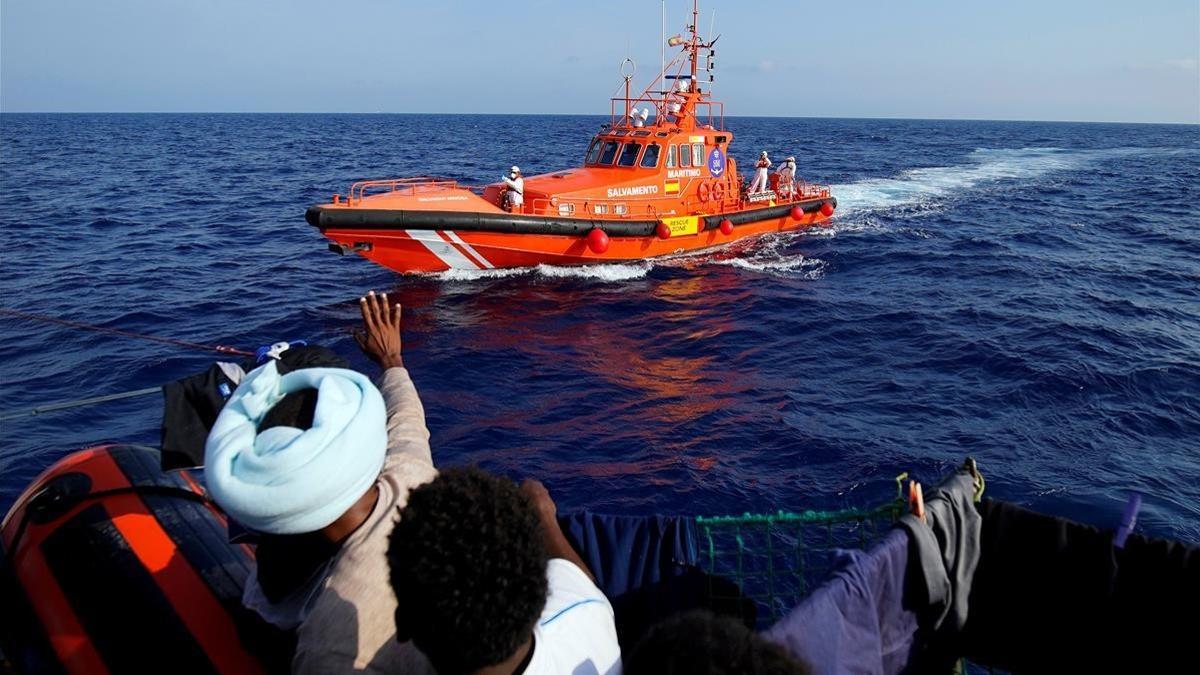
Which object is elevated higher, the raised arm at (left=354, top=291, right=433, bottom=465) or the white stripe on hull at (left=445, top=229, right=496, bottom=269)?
the raised arm at (left=354, top=291, right=433, bottom=465)

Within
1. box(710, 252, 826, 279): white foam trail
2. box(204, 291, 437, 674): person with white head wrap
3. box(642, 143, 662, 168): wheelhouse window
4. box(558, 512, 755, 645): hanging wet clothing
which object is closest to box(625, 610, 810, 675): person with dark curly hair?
box(204, 291, 437, 674): person with white head wrap

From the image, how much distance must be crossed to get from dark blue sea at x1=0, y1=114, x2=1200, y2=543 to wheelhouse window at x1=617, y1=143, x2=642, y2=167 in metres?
2.17

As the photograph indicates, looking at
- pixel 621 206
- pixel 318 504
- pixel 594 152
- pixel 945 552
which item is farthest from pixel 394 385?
pixel 594 152

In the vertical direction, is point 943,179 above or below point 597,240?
above

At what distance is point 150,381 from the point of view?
8.88 m

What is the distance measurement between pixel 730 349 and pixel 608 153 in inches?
254

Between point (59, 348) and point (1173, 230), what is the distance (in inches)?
941

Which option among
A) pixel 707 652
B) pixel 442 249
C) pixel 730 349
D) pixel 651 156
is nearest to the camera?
pixel 707 652

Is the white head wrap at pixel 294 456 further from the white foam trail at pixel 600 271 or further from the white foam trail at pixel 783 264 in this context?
the white foam trail at pixel 783 264

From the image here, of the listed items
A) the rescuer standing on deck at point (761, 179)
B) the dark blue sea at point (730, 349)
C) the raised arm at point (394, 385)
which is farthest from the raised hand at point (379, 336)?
the rescuer standing on deck at point (761, 179)

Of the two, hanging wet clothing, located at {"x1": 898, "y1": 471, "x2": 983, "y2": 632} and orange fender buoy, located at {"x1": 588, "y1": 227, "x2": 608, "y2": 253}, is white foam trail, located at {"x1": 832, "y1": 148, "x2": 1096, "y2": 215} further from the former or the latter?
hanging wet clothing, located at {"x1": 898, "y1": 471, "x2": 983, "y2": 632}

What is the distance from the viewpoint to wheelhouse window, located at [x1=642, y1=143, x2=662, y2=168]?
585 inches

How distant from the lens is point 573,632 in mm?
1749

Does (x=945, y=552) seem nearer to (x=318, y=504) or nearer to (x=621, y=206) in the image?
(x=318, y=504)
